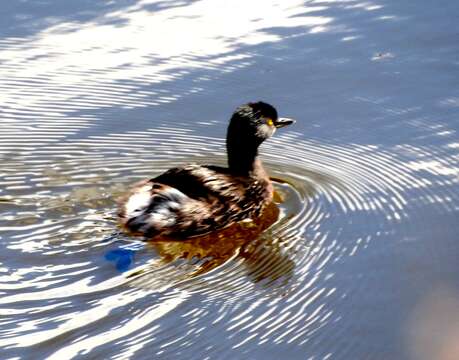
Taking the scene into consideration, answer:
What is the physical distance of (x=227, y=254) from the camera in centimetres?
717

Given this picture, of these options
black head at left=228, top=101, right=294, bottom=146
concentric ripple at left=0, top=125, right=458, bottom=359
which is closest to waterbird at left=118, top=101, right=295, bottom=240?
black head at left=228, top=101, right=294, bottom=146

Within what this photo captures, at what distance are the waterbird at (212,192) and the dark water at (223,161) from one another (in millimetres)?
153

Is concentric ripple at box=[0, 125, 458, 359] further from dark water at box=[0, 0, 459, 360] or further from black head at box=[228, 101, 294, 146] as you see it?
black head at box=[228, 101, 294, 146]

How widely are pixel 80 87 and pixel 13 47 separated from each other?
914 millimetres

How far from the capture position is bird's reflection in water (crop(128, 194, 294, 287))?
6.70 m

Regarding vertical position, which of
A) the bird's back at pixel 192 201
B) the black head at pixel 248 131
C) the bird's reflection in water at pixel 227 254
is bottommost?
the bird's reflection in water at pixel 227 254

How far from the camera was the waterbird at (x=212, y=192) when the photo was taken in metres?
7.42

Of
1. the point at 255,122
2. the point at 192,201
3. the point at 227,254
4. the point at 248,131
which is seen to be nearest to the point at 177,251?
the point at 227,254

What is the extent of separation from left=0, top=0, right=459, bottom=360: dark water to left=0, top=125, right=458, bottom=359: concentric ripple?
1cm

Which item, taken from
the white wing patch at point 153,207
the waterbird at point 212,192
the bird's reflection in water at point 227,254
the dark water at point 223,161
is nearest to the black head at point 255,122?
the waterbird at point 212,192

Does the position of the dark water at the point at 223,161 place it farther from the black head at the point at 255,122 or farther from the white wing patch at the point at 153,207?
the black head at the point at 255,122

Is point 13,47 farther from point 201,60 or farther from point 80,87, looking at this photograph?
point 201,60

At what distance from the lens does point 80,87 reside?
9109 mm

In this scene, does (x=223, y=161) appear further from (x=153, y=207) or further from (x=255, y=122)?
(x=153, y=207)
